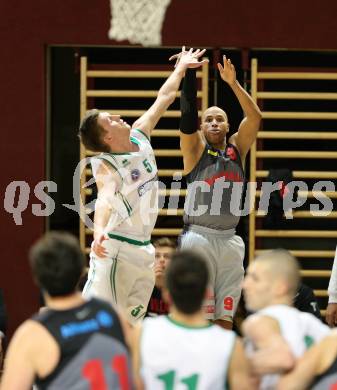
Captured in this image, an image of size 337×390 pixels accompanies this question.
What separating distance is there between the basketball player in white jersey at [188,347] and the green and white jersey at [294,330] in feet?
0.64

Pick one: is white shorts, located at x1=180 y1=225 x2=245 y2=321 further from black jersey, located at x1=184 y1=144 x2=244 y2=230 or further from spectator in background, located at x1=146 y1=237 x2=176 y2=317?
spectator in background, located at x1=146 y1=237 x2=176 y2=317

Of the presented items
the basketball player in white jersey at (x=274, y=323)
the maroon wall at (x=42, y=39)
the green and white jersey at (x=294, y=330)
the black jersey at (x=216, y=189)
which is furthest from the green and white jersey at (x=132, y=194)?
the maroon wall at (x=42, y=39)

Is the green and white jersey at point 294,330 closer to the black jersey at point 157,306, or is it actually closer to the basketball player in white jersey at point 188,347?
the basketball player in white jersey at point 188,347

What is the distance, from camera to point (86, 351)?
11.0ft

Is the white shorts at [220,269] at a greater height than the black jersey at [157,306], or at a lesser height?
greater

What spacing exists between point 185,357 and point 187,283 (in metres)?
0.28

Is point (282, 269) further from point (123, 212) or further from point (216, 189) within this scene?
point (216, 189)

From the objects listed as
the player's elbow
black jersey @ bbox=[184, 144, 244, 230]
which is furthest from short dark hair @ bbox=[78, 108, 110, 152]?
the player's elbow

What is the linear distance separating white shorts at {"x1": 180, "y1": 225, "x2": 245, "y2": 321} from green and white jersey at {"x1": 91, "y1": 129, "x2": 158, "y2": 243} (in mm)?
701

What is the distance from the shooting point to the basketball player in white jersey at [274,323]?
135 inches

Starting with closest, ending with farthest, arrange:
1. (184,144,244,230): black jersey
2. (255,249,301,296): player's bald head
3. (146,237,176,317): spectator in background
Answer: (255,249,301,296): player's bald head < (184,144,244,230): black jersey < (146,237,176,317): spectator in background

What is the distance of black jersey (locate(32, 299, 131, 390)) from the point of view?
333 centimetres

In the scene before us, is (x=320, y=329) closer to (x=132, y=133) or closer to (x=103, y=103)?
(x=132, y=133)

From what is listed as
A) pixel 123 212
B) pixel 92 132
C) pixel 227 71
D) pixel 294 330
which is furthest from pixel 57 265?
pixel 227 71
